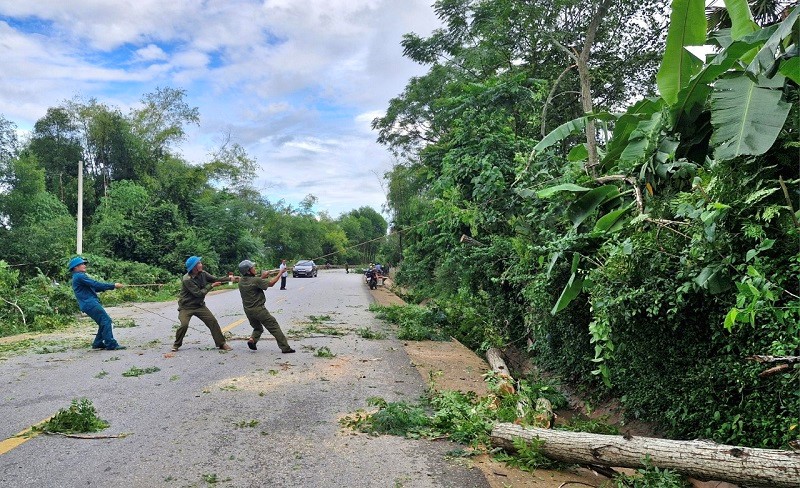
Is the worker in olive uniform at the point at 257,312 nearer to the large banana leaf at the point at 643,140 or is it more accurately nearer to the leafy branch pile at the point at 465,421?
the leafy branch pile at the point at 465,421

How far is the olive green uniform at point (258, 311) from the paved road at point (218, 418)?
308 mm

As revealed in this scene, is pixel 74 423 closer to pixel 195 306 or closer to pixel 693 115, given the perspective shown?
pixel 195 306

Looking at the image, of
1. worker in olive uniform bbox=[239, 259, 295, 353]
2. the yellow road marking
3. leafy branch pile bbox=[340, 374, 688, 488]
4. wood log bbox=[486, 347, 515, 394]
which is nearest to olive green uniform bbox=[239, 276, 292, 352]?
worker in olive uniform bbox=[239, 259, 295, 353]

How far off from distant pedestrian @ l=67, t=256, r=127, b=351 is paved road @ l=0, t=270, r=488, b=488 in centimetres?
34

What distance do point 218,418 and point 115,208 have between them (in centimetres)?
3620

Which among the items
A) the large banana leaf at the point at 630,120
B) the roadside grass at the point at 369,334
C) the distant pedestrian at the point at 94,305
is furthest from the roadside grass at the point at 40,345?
the large banana leaf at the point at 630,120

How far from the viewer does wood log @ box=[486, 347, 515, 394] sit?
6.94 metres

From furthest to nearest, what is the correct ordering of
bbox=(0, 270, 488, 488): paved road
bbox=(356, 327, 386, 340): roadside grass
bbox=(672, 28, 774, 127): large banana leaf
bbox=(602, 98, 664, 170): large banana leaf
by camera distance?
bbox=(356, 327, 386, 340): roadside grass, bbox=(602, 98, 664, 170): large banana leaf, bbox=(672, 28, 774, 127): large banana leaf, bbox=(0, 270, 488, 488): paved road

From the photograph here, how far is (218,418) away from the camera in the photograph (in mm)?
5676

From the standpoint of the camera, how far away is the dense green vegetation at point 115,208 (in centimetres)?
2439

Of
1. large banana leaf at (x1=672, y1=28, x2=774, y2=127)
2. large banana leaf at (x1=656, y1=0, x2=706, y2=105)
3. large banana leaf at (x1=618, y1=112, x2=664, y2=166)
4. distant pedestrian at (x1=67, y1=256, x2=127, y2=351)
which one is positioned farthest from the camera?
distant pedestrian at (x1=67, y1=256, x2=127, y2=351)

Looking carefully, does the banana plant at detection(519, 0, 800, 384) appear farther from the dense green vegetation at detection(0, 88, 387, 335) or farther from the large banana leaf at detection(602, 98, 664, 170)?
the dense green vegetation at detection(0, 88, 387, 335)

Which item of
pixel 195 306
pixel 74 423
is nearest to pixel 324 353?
pixel 195 306

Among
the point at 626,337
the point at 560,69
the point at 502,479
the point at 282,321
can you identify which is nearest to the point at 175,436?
the point at 502,479
